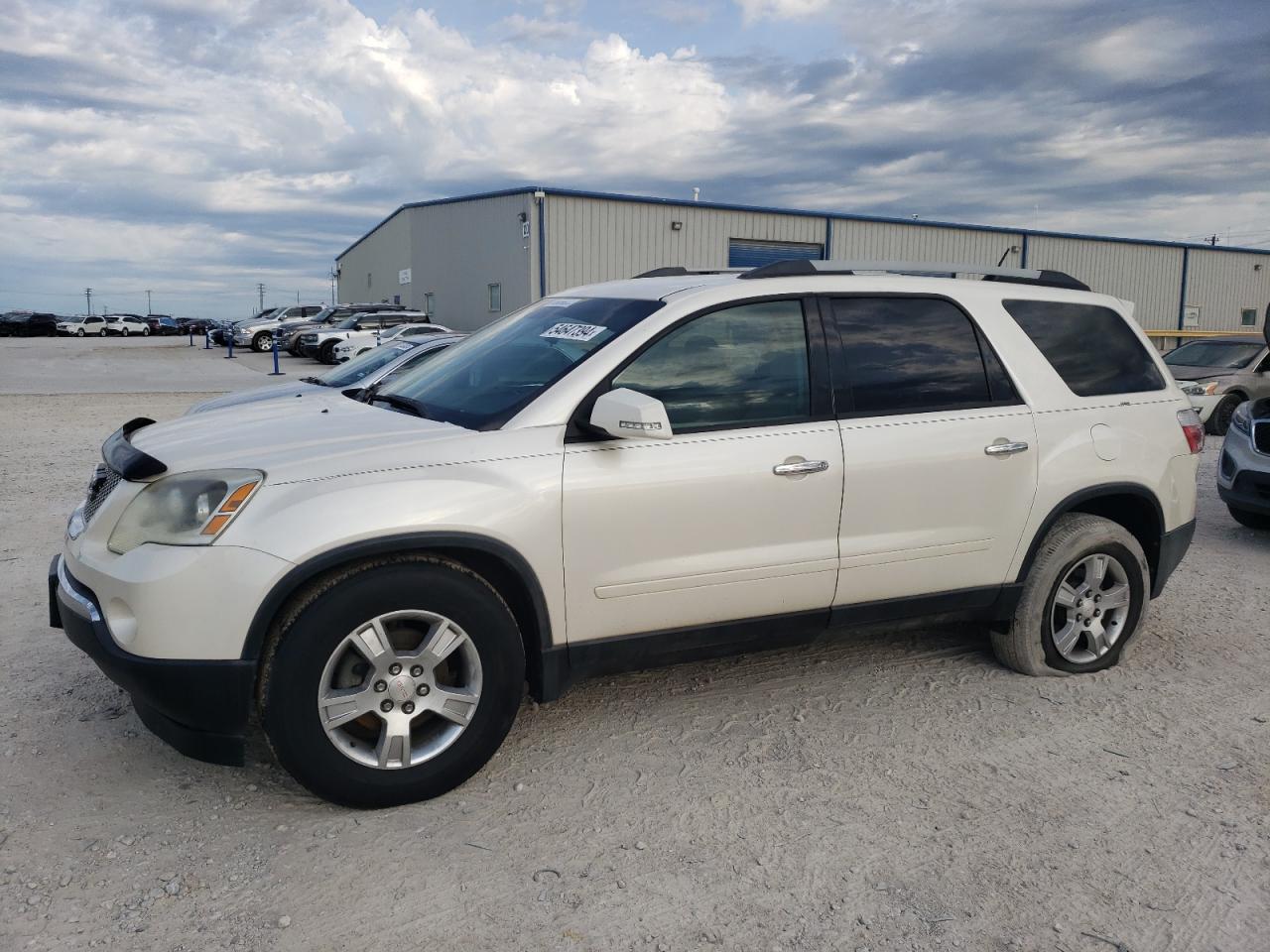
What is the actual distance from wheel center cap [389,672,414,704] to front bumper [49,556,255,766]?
42 centimetres

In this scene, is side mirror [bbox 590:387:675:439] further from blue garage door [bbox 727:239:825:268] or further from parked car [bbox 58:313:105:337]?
parked car [bbox 58:313:105:337]

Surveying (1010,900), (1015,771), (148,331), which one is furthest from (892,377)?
(148,331)

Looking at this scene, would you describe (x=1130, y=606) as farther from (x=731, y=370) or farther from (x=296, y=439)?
(x=296, y=439)

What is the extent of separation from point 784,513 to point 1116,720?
65.6 inches

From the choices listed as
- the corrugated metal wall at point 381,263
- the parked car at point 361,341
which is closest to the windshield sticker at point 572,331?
the parked car at point 361,341

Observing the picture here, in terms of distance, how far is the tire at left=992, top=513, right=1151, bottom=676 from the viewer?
4.50 metres

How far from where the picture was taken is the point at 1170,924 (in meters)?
2.79

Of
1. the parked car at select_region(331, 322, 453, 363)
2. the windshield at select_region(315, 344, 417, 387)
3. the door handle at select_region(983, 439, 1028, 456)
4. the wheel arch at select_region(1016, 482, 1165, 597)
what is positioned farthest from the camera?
the parked car at select_region(331, 322, 453, 363)

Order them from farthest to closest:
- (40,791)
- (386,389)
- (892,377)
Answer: (386,389) < (892,377) < (40,791)

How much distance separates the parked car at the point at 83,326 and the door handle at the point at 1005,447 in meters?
69.3

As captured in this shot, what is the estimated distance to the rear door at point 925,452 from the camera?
400 cm

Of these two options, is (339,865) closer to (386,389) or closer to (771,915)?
(771,915)

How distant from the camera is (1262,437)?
7379 millimetres

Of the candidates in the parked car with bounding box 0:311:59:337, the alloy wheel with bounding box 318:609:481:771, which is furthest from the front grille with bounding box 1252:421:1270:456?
the parked car with bounding box 0:311:59:337
